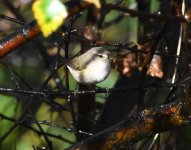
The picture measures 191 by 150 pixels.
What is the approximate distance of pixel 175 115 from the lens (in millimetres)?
1941

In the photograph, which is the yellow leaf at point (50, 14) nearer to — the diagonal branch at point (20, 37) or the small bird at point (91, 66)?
the diagonal branch at point (20, 37)

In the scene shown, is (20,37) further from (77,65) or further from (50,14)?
(77,65)

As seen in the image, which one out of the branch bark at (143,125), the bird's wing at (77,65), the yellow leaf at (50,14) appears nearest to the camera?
the yellow leaf at (50,14)

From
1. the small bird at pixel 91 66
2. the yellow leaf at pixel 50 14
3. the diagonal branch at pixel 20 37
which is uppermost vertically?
the small bird at pixel 91 66

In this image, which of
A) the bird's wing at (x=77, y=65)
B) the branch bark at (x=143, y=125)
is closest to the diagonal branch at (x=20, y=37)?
the branch bark at (x=143, y=125)

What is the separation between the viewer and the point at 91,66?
3.24 m


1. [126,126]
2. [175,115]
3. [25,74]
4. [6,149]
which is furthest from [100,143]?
[25,74]

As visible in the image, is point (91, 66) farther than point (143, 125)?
Yes

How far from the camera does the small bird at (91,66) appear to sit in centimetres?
307

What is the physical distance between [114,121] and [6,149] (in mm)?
949

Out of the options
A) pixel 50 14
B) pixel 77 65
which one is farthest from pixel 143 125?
pixel 77 65

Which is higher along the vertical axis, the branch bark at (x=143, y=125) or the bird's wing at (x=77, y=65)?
the bird's wing at (x=77, y=65)

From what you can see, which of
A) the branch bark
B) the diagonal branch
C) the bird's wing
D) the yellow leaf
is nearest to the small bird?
the bird's wing

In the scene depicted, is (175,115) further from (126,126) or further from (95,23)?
(95,23)
